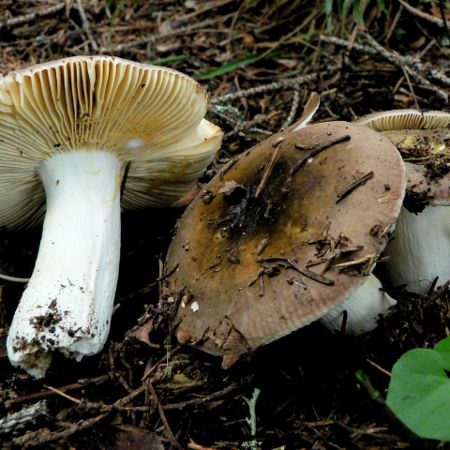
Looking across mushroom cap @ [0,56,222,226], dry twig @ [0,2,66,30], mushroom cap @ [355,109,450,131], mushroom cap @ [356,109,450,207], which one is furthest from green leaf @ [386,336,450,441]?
dry twig @ [0,2,66,30]

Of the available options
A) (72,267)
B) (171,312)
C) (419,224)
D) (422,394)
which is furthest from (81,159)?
(422,394)

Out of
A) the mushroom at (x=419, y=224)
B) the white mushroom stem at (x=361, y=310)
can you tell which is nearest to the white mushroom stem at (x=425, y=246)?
the mushroom at (x=419, y=224)

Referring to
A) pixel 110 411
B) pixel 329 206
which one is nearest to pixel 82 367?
pixel 110 411

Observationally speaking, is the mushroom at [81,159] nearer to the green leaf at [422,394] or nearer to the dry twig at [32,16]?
the green leaf at [422,394]

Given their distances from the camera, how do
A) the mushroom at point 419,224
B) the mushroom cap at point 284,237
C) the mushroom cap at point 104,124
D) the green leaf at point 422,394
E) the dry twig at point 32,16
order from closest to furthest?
the green leaf at point 422,394 < the mushroom cap at point 284,237 < the mushroom cap at point 104,124 < the mushroom at point 419,224 < the dry twig at point 32,16

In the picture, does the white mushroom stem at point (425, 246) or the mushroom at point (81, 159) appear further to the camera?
the white mushroom stem at point (425, 246)

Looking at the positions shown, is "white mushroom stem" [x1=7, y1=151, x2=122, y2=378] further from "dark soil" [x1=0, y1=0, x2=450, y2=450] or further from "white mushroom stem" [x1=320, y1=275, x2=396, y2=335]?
"white mushroom stem" [x1=320, y1=275, x2=396, y2=335]

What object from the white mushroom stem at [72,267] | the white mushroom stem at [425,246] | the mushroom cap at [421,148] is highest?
the mushroom cap at [421,148]

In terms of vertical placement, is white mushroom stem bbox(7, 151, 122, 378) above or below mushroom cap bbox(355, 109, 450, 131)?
below
